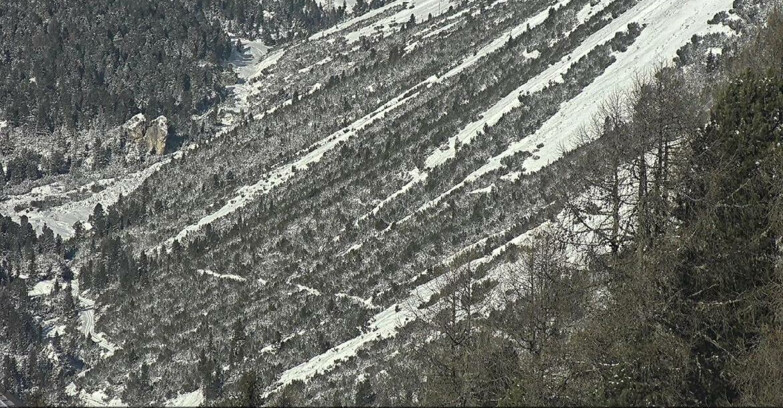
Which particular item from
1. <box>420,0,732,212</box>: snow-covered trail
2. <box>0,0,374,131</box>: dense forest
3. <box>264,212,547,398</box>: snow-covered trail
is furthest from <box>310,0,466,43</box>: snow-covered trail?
<box>264,212,547,398</box>: snow-covered trail

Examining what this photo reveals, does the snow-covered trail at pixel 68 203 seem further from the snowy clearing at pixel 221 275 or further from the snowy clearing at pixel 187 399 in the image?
the snowy clearing at pixel 187 399

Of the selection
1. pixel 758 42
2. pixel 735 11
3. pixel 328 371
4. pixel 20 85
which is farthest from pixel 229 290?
pixel 20 85

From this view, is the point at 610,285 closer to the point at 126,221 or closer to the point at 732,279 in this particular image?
the point at 732,279

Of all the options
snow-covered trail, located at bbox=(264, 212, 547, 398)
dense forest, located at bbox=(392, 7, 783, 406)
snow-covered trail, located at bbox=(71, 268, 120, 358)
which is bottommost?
snow-covered trail, located at bbox=(71, 268, 120, 358)

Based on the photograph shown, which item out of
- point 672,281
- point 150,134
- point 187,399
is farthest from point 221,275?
point 672,281

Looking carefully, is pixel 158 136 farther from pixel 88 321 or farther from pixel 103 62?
pixel 88 321

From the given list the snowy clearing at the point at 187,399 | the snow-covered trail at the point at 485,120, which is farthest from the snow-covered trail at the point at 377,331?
the snow-covered trail at the point at 485,120

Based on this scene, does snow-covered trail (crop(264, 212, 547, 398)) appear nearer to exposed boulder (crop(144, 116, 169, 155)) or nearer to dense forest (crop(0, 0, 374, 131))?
exposed boulder (crop(144, 116, 169, 155))

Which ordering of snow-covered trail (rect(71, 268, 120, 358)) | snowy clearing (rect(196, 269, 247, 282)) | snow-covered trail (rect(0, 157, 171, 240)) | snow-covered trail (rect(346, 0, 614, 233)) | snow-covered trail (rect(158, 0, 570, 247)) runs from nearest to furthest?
snow-covered trail (rect(346, 0, 614, 233))
snowy clearing (rect(196, 269, 247, 282))
snow-covered trail (rect(71, 268, 120, 358))
snow-covered trail (rect(158, 0, 570, 247))
snow-covered trail (rect(0, 157, 171, 240))
